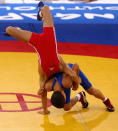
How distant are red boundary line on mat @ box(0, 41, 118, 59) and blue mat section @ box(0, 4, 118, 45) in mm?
95

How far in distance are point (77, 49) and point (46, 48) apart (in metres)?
3.09

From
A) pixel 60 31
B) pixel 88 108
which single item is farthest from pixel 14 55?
pixel 88 108

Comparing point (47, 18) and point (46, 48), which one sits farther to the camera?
point (47, 18)

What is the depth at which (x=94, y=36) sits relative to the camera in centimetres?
705

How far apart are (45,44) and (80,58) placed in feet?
9.17

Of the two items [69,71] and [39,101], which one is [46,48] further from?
[39,101]

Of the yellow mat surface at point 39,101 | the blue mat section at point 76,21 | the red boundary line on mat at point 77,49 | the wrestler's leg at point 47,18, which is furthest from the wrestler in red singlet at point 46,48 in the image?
the blue mat section at point 76,21

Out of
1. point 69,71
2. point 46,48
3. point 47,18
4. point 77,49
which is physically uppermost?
point 47,18

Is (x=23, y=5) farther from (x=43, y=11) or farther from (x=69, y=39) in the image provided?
(x=43, y=11)

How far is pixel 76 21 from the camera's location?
7.20 metres

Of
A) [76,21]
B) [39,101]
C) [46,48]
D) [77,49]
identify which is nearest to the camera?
[46,48]

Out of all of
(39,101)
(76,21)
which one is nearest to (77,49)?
(76,21)

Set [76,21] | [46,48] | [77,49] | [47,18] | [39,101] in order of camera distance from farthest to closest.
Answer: [76,21] < [77,49] < [39,101] < [47,18] < [46,48]

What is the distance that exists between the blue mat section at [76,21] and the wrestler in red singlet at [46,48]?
310 cm
